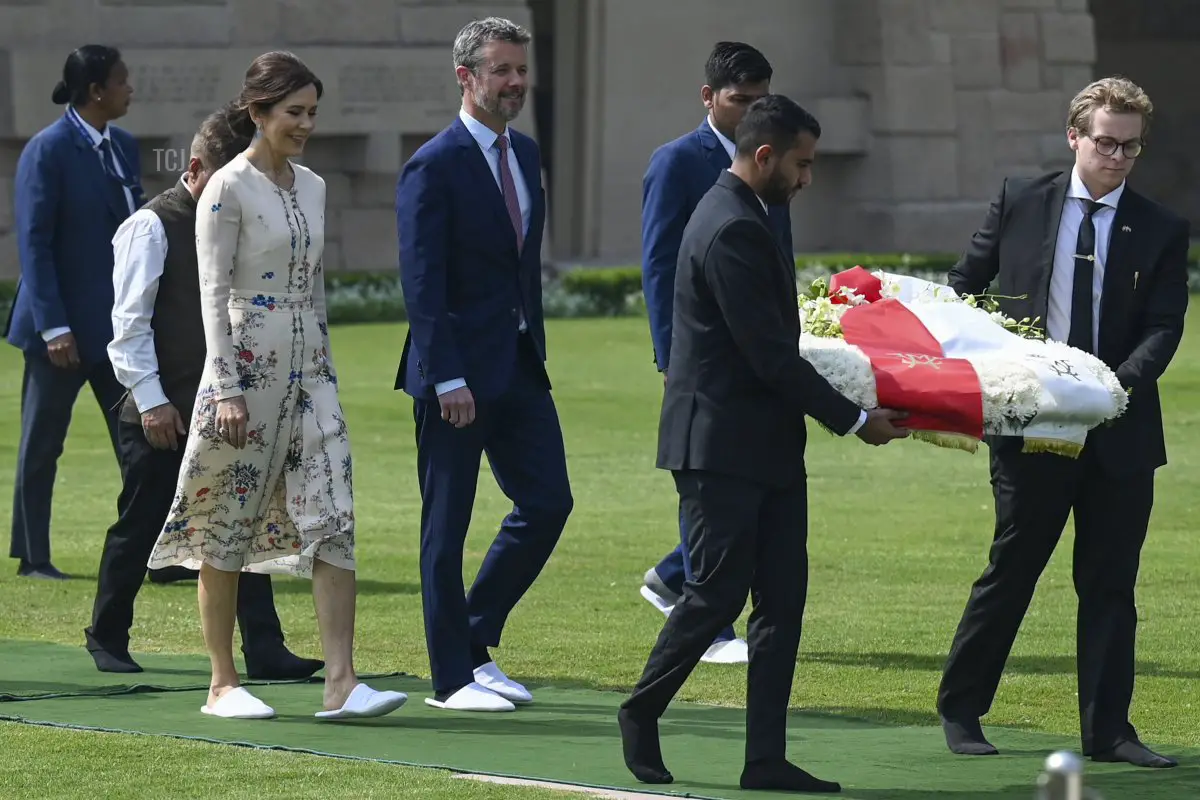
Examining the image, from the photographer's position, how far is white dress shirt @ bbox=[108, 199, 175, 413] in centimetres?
724

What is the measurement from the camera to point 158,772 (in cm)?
590

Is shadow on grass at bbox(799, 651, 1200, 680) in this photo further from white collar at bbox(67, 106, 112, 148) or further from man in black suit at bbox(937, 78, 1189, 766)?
white collar at bbox(67, 106, 112, 148)

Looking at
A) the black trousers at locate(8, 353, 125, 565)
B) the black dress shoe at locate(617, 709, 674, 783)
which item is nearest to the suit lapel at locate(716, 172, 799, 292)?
the black dress shoe at locate(617, 709, 674, 783)

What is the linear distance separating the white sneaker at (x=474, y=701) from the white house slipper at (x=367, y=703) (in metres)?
0.26

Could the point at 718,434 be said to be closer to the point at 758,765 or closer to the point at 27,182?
the point at 758,765

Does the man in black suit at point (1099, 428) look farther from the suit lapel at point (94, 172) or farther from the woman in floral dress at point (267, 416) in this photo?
the suit lapel at point (94, 172)

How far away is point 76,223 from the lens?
9555mm

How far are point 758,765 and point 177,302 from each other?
8.92ft

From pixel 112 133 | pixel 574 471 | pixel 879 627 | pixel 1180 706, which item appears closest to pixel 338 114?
pixel 574 471

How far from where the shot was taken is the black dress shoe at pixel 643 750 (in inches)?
229

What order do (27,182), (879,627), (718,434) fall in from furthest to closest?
(27,182)
(879,627)
(718,434)

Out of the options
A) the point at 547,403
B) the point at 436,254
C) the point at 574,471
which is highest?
the point at 436,254

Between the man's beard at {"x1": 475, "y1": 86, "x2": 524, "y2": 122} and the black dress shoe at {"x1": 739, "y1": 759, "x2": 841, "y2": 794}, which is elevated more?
the man's beard at {"x1": 475, "y1": 86, "x2": 524, "y2": 122}

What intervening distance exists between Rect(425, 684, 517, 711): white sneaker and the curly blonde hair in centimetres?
239
